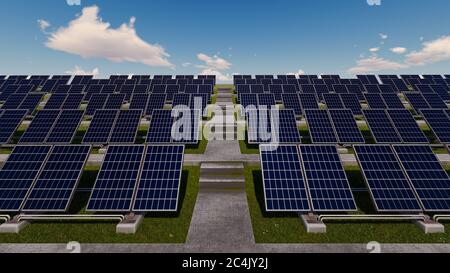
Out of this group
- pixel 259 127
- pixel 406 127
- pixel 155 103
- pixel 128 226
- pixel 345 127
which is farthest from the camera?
pixel 155 103

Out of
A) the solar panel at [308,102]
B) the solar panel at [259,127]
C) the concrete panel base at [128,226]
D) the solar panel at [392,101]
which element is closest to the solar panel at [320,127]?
the solar panel at [259,127]

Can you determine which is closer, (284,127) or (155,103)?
(284,127)

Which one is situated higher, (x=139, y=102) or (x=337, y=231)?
(x=139, y=102)

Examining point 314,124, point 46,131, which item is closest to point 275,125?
point 314,124

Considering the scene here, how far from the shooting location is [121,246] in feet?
43.4

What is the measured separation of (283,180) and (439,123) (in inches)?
912

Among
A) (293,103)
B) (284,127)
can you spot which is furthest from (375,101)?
(284,127)

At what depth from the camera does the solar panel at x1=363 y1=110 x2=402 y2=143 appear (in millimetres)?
26500

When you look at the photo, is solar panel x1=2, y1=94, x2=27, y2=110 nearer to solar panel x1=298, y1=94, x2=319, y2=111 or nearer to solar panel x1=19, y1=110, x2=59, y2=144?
solar panel x1=19, y1=110, x2=59, y2=144

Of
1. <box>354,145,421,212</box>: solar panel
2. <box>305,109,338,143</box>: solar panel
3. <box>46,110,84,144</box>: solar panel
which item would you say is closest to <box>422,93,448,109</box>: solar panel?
<box>305,109,338,143</box>: solar panel

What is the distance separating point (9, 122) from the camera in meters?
29.2

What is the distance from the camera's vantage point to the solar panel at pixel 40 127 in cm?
2653

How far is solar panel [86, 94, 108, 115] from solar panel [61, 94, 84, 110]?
8.84ft

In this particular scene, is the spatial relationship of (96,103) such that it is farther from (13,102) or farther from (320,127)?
(320,127)
